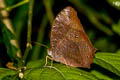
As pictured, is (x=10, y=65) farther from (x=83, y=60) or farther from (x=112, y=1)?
(x=112, y=1)

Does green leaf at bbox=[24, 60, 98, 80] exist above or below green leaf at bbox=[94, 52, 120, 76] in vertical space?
below

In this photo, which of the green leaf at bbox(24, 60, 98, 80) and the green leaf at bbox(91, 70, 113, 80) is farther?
the green leaf at bbox(91, 70, 113, 80)

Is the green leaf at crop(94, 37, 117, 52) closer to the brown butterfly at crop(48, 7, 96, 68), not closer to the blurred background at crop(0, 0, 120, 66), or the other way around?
the blurred background at crop(0, 0, 120, 66)

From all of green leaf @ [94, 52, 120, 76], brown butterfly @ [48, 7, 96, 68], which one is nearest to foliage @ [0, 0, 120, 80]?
green leaf @ [94, 52, 120, 76]

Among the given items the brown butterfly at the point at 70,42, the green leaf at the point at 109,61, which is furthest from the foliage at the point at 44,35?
the brown butterfly at the point at 70,42

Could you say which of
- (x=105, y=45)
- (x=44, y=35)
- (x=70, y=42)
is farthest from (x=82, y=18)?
(x=70, y=42)

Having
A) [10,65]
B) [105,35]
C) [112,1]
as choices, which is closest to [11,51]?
[10,65]

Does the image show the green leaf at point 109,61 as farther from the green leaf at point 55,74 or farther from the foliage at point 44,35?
the green leaf at point 55,74

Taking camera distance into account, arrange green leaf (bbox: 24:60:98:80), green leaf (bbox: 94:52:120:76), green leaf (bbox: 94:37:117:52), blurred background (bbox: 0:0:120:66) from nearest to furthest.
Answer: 1. green leaf (bbox: 24:60:98:80)
2. green leaf (bbox: 94:52:120:76)
3. blurred background (bbox: 0:0:120:66)
4. green leaf (bbox: 94:37:117:52)

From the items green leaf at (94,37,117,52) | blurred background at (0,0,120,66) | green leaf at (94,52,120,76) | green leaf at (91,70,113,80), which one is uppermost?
blurred background at (0,0,120,66)
